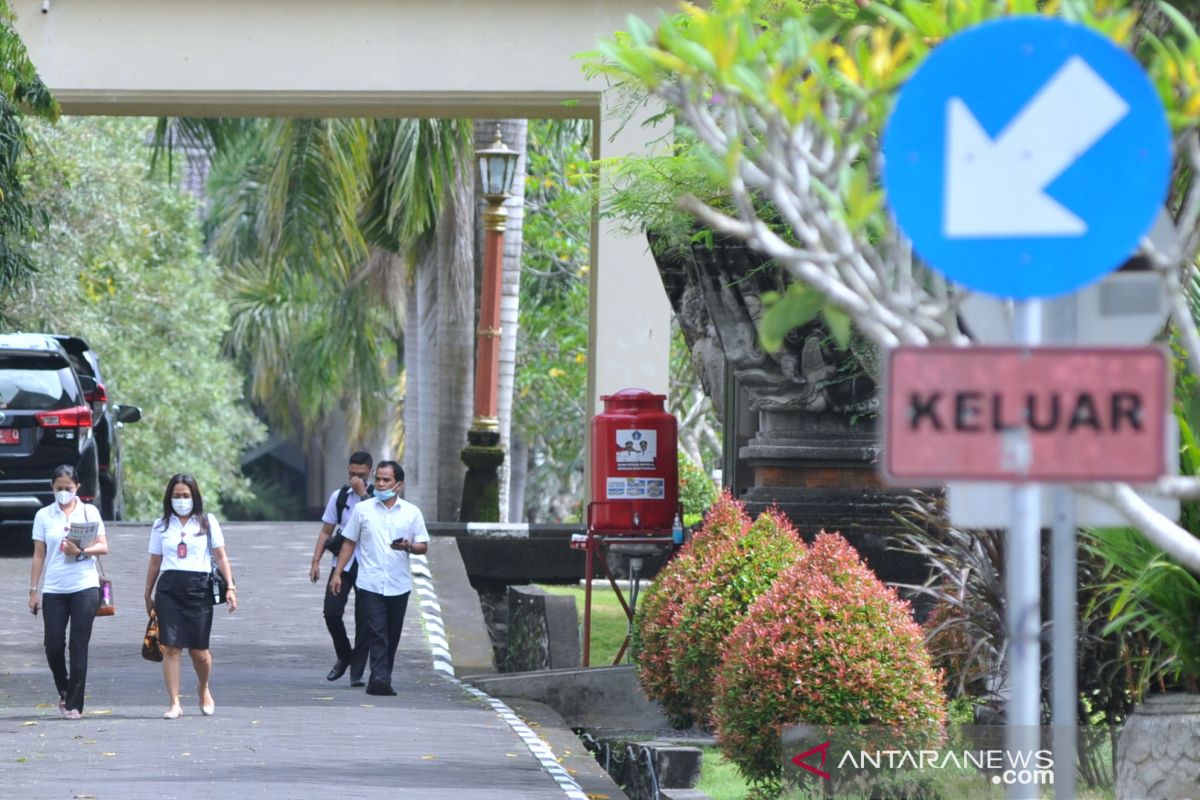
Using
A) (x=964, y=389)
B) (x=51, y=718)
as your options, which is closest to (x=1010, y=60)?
(x=964, y=389)

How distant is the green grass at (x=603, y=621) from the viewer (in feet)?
62.6

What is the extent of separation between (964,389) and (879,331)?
55 cm

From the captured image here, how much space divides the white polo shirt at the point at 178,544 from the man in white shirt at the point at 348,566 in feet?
5.83

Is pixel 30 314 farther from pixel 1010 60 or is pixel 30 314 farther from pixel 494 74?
pixel 1010 60

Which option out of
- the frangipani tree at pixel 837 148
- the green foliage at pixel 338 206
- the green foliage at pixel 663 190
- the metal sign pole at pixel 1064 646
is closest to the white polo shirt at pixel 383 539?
the green foliage at pixel 663 190

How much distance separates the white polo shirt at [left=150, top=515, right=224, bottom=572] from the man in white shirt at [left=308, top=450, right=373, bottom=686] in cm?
178

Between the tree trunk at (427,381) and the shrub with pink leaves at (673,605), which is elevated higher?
the tree trunk at (427,381)

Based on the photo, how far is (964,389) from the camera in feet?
15.8

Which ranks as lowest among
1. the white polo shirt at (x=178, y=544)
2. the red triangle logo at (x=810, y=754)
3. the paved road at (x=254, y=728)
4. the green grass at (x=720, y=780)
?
the green grass at (x=720, y=780)

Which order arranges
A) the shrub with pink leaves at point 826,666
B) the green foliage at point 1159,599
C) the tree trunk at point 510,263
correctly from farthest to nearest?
the tree trunk at point 510,263
the shrub with pink leaves at point 826,666
the green foliage at point 1159,599

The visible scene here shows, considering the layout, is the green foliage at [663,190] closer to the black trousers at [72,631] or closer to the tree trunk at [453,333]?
the black trousers at [72,631]

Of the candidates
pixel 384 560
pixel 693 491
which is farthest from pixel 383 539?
pixel 693 491

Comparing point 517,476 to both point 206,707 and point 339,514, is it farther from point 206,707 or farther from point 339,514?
point 206,707

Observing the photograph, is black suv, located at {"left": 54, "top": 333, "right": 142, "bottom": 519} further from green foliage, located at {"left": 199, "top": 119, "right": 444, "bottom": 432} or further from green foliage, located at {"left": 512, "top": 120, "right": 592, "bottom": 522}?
green foliage, located at {"left": 512, "top": 120, "right": 592, "bottom": 522}
